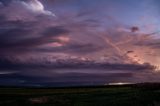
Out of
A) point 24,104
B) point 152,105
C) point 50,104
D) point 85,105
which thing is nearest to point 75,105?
point 85,105

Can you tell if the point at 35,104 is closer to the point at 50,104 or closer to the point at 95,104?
the point at 50,104

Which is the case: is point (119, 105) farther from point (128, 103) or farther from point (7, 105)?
point (7, 105)

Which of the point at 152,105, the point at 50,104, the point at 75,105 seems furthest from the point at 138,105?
the point at 50,104

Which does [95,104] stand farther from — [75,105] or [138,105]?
[138,105]

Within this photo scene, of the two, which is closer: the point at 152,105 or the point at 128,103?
the point at 152,105

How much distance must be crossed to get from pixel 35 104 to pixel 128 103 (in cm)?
1973

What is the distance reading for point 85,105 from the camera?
5919 cm

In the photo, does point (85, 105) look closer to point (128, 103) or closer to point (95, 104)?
point (95, 104)

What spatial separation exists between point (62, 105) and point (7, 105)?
462 inches

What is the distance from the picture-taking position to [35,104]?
61812mm

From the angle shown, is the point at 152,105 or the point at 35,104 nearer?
the point at 152,105

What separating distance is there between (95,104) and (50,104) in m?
9.50

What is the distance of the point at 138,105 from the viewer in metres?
58.6

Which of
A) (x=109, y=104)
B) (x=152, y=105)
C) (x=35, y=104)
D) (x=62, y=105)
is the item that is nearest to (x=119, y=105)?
(x=109, y=104)
